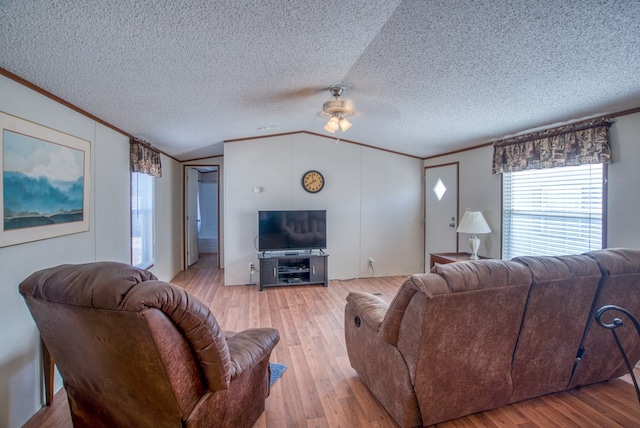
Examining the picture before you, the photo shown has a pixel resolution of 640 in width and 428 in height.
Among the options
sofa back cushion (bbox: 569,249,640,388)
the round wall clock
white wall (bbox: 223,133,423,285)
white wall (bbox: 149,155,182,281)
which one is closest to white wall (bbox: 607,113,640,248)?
sofa back cushion (bbox: 569,249,640,388)

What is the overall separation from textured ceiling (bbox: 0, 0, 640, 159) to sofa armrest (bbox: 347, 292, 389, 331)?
70.7 inches

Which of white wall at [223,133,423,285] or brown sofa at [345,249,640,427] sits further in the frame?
white wall at [223,133,423,285]

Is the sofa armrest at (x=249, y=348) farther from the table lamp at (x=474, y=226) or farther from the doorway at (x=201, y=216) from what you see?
the doorway at (x=201, y=216)

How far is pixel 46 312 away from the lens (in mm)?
1308

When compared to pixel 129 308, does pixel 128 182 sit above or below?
above

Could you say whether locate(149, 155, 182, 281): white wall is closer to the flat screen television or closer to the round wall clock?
the flat screen television

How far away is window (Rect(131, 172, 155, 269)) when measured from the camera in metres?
3.91

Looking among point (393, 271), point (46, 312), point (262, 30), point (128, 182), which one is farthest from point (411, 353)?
point (393, 271)

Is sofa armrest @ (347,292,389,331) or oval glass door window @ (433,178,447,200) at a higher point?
oval glass door window @ (433,178,447,200)

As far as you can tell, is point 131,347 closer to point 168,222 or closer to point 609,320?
point 609,320

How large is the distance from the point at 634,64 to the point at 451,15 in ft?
4.31

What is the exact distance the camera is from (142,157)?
12.2 ft

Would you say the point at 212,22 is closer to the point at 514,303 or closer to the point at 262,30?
the point at 262,30

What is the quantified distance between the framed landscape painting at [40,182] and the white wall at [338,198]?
97.1 inches
